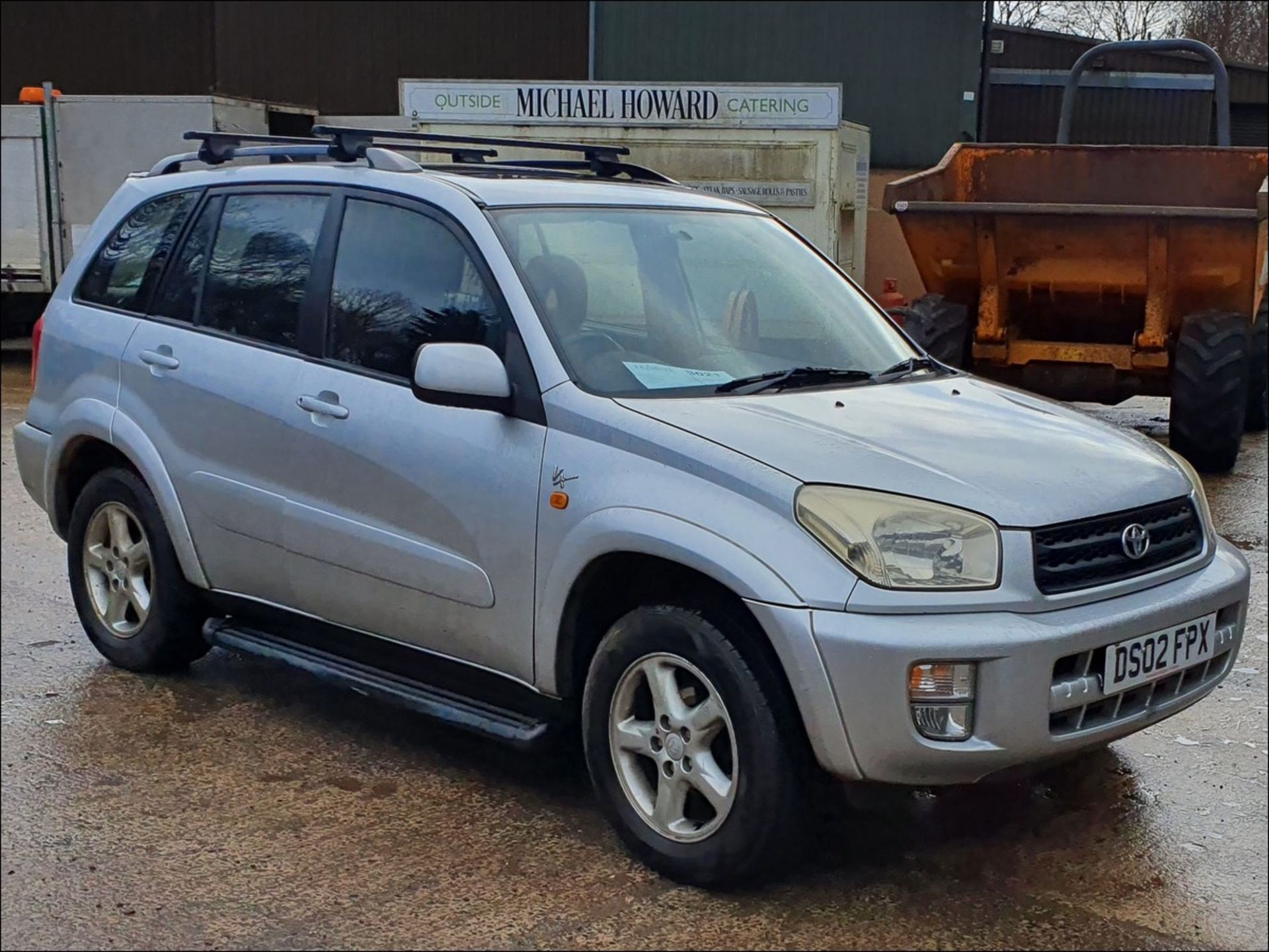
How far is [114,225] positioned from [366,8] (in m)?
20.0

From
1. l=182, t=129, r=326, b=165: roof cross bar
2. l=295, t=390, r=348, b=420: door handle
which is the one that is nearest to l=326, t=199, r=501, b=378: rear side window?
l=295, t=390, r=348, b=420: door handle

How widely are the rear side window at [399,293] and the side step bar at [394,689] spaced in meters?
0.88

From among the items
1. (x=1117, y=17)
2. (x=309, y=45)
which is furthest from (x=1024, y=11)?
(x=309, y=45)

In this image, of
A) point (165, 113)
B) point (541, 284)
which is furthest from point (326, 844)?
point (165, 113)

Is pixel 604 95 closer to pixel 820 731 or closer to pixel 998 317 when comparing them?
pixel 998 317

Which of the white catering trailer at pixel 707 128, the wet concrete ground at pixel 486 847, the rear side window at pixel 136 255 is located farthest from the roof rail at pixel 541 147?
the white catering trailer at pixel 707 128

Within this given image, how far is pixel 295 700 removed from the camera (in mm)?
5102

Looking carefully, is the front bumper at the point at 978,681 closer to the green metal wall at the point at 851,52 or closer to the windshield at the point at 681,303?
the windshield at the point at 681,303

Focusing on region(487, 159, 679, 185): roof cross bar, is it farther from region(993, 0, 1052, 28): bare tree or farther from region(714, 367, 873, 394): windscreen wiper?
region(993, 0, 1052, 28): bare tree

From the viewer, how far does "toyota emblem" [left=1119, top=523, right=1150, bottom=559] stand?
3.53 meters

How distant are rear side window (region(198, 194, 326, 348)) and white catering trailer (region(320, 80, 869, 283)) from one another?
9.04 m

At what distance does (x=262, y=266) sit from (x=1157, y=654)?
2.93m

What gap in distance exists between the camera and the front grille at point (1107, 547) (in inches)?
132

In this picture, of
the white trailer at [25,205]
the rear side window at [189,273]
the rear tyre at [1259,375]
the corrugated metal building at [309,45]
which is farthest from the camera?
the corrugated metal building at [309,45]
